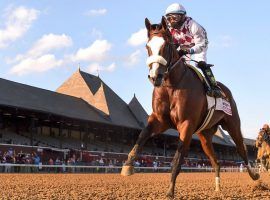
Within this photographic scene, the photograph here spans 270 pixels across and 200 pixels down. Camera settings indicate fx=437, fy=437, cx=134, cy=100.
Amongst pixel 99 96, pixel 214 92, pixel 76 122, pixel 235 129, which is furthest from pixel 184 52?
pixel 99 96

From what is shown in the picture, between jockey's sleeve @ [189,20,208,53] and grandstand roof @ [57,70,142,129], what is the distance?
106 ft

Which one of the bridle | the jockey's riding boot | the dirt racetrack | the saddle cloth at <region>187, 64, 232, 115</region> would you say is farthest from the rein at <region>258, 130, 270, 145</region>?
the bridle

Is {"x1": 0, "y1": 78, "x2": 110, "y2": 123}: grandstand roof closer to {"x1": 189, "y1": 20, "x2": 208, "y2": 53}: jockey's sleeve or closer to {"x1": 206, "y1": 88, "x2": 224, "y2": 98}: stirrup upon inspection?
{"x1": 189, "y1": 20, "x2": 208, "y2": 53}: jockey's sleeve

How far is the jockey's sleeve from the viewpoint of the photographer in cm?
739

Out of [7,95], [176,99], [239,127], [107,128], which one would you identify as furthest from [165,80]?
[107,128]

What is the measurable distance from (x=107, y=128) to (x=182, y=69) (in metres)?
32.5

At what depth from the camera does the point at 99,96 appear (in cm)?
4650

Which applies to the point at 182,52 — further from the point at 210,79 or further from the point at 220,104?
the point at 220,104

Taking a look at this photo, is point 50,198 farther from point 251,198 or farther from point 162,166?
point 162,166

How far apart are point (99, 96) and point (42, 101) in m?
12.3

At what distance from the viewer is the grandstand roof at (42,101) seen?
29.8 meters

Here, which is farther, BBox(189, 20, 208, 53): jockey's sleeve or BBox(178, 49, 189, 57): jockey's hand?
BBox(189, 20, 208, 53): jockey's sleeve

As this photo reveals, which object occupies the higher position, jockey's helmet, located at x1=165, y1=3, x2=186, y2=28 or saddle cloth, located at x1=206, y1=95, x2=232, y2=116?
jockey's helmet, located at x1=165, y1=3, x2=186, y2=28

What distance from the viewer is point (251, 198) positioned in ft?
22.3
